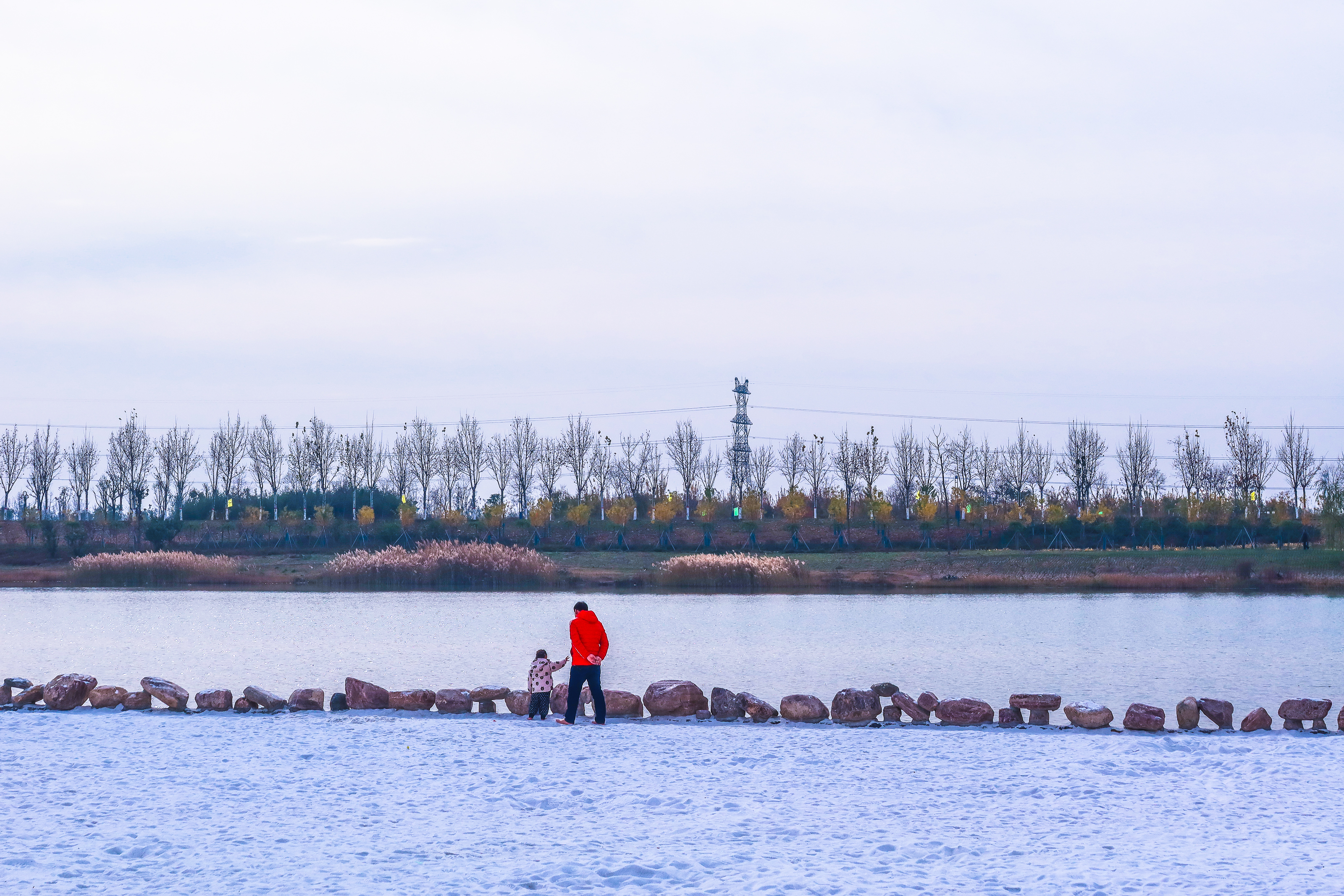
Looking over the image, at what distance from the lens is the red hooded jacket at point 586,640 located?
1422cm

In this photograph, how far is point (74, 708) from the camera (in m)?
15.3

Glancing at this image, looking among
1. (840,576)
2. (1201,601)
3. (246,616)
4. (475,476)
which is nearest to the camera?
(246,616)

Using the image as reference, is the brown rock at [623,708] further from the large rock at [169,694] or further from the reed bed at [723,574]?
the reed bed at [723,574]

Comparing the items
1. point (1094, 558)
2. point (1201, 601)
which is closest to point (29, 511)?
point (1094, 558)

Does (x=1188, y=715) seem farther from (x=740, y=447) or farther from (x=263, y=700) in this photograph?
(x=740, y=447)

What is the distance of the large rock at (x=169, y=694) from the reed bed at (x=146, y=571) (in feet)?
119

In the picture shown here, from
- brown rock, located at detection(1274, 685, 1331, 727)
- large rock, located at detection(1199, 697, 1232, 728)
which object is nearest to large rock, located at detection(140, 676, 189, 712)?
large rock, located at detection(1199, 697, 1232, 728)

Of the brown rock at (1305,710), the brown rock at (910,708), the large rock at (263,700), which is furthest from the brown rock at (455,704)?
the brown rock at (1305,710)

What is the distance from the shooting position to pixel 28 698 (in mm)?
15602

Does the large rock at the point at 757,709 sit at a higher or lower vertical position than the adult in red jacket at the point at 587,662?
lower

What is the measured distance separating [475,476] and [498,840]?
77.6 m

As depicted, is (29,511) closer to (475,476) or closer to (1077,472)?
(475,476)

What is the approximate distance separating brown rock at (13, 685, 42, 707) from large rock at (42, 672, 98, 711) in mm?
116

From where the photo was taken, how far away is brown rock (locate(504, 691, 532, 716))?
15.3 meters
